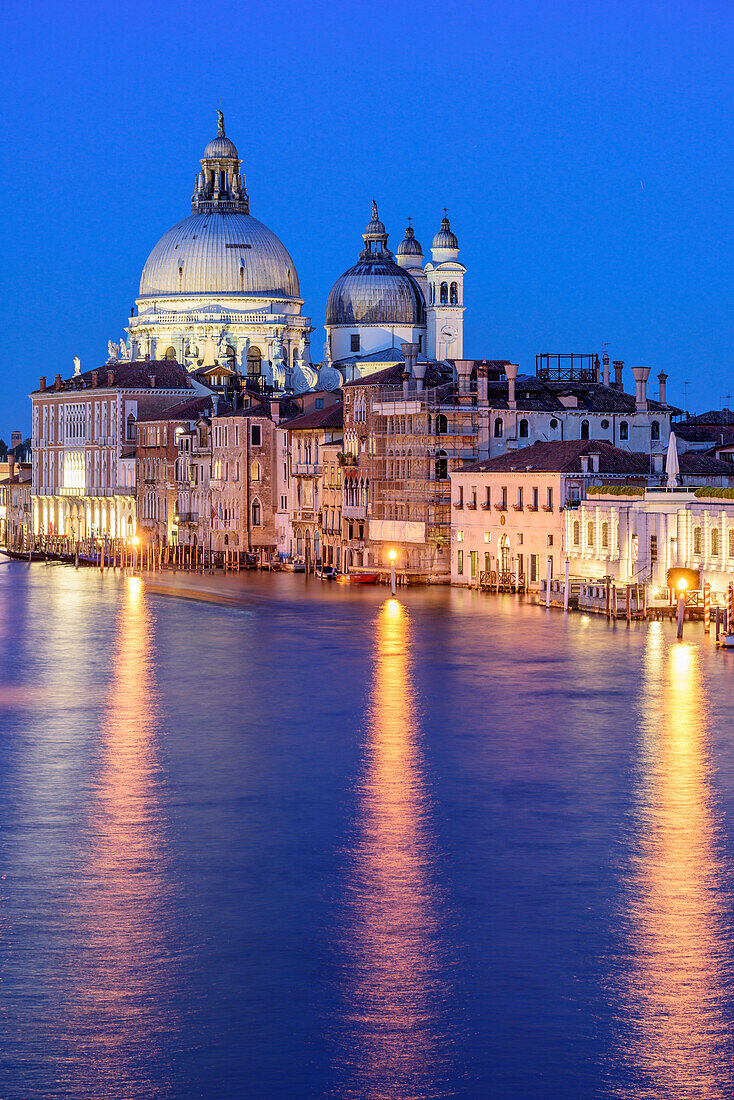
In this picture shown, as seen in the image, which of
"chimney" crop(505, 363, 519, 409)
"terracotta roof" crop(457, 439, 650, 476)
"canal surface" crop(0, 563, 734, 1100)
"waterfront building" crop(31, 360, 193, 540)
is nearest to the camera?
"canal surface" crop(0, 563, 734, 1100)

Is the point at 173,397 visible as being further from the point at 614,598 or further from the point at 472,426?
the point at 614,598

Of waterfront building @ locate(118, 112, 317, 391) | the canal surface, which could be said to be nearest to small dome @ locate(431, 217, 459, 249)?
waterfront building @ locate(118, 112, 317, 391)

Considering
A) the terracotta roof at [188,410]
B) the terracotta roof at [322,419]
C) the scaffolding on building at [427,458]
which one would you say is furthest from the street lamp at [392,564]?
the terracotta roof at [188,410]

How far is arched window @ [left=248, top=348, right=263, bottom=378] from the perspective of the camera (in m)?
100

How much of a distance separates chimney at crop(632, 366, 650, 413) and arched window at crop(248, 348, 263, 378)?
40.7m

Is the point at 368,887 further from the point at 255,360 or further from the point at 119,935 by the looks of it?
the point at 255,360

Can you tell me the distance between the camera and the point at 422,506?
60.5 metres

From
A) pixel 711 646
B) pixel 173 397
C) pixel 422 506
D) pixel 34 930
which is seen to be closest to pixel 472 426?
pixel 422 506

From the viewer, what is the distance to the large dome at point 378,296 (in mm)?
93250

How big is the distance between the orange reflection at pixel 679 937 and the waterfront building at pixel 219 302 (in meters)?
76.9

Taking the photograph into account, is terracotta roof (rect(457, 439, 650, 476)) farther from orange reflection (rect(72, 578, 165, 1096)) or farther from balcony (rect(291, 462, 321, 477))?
orange reflection (rect(72, 578, 165, 1096))

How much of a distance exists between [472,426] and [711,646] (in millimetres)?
22955

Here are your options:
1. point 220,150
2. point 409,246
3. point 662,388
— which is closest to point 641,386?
point 662,388

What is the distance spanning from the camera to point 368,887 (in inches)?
683
